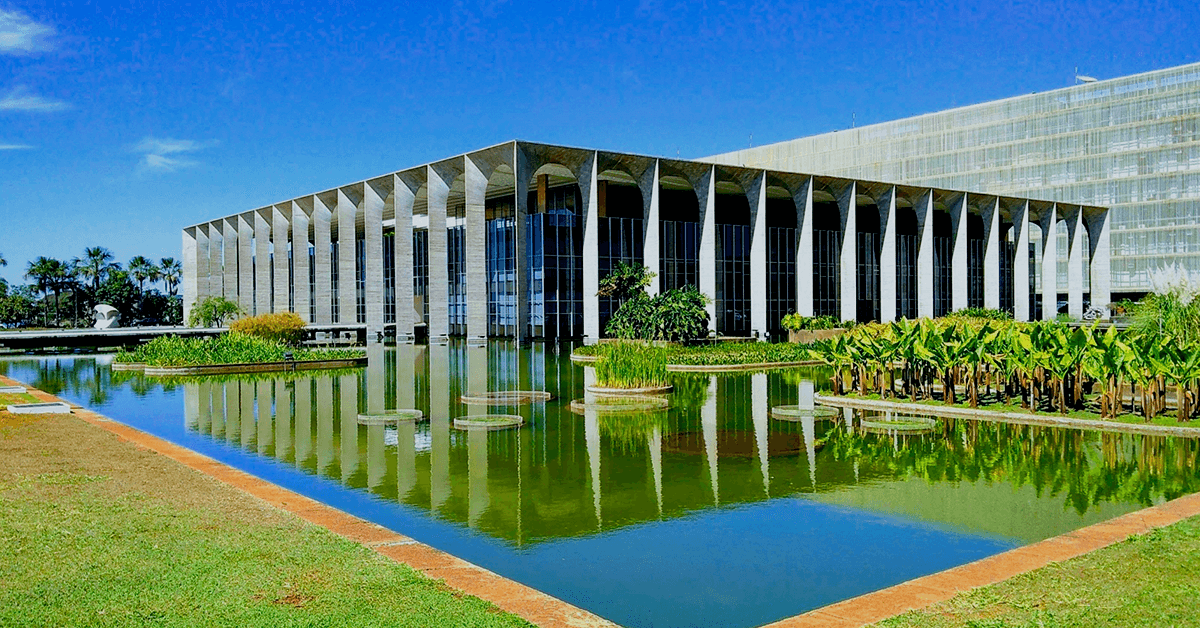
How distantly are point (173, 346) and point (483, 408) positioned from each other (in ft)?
56.9

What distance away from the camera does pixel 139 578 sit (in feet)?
19.5

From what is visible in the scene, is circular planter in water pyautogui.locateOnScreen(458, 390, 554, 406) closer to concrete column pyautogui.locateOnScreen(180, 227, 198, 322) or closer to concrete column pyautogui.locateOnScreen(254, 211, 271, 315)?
concrete column pyautogui.locateOnScreen(254, 211, 271, 315)

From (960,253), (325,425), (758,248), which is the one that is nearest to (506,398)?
(325,425)

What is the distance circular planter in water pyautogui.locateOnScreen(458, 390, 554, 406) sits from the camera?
19.1 metres

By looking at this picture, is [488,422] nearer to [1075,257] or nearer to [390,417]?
[390,417]

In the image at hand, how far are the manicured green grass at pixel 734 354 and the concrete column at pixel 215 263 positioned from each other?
1941 inches

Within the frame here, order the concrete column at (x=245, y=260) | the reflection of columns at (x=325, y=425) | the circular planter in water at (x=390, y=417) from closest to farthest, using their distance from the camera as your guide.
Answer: the reflection of columns at (x=325, y=425) → the circular planter in water at (x=390, y=417) → the concrete column at (x=245, y=260)

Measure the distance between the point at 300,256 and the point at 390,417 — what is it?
49.3 meters

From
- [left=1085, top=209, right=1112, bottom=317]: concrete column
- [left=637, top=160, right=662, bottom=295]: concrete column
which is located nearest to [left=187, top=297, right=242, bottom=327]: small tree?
[left=637, top=160, right=662, bottom=295]: concrete column

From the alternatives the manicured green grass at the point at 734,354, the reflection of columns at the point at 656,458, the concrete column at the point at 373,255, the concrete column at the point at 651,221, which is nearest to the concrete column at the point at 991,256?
the concrete column at the point at 651,221

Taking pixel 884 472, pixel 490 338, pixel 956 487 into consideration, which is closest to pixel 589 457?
pixel 884 472

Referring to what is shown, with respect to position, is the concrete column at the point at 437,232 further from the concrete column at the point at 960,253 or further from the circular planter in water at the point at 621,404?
the concrete column at the point at 960,253

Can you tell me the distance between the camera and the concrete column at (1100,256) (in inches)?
2763

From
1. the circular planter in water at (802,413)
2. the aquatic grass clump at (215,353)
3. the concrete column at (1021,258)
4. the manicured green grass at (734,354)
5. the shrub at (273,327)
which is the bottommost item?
the circular planter in water at (802,413)
